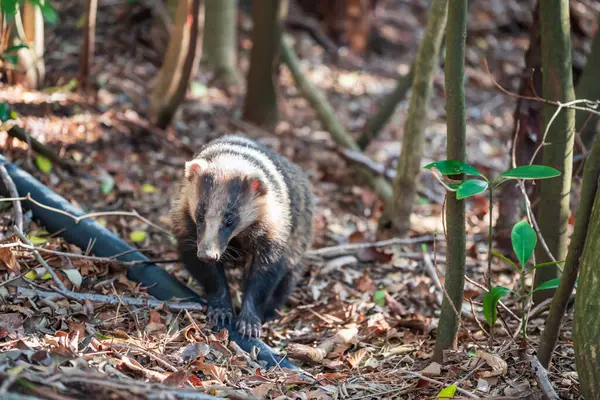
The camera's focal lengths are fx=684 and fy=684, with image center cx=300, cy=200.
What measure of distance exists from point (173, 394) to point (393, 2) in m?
11.7

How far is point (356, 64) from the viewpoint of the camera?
12359mm

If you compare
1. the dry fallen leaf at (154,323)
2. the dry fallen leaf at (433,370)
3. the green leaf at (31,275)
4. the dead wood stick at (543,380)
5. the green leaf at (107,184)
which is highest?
the green leaf at (107,184)

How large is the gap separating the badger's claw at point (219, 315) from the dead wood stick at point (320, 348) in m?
0.48

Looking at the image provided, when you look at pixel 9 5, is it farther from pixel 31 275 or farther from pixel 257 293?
pixel 257 293

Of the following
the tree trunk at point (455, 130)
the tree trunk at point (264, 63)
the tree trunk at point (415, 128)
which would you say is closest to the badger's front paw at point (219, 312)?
the tree trunk at point (455, 130)

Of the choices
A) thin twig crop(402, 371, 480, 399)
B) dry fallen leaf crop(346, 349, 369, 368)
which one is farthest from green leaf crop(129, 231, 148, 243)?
thin twig crop(402, 371, 480, 399)

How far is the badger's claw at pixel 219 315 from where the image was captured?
4.84 m

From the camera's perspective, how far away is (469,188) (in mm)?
3531

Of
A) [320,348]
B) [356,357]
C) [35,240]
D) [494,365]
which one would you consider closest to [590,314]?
[494,365]

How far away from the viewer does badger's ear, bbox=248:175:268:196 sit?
16.0ft

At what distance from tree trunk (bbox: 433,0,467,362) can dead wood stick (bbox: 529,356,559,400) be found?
57cm

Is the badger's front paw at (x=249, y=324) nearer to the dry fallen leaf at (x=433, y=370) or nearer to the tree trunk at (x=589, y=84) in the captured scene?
the dry fallen leaf at (x=433, y=370)

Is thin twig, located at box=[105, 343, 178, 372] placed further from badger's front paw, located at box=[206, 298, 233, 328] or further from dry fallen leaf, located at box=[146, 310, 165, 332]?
badger's front paw, located at box=[206, 298, 233, 328]

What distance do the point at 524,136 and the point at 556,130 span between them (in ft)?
4.96
